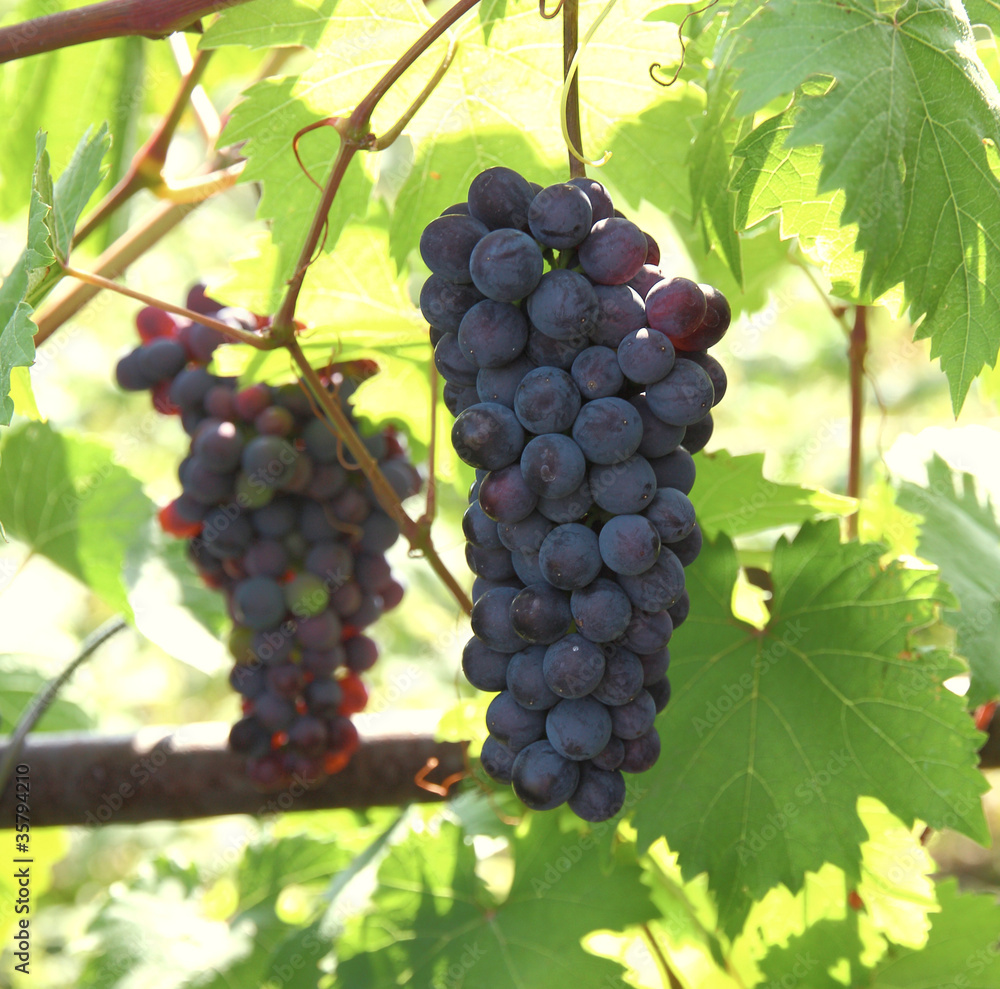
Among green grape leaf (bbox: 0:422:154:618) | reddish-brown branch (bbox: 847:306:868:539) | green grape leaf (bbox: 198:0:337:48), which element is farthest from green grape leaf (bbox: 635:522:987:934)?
green grape leaf (bbox: 0:422:154:618)

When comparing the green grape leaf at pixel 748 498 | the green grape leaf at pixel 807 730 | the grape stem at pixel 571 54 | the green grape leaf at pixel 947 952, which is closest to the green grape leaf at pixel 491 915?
the green grape leaf at pixel 807 730

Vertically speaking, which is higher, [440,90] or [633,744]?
[440,90]

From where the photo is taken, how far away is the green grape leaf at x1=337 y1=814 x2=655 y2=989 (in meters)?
0.99

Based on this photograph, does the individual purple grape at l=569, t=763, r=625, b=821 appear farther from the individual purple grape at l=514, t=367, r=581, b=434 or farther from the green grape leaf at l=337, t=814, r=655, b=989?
the green grape leaf at l=337, t=814, r=655, b=989

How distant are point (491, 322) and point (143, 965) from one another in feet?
3.61

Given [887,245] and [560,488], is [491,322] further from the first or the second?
[887,245]

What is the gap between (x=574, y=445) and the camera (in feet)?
1.88

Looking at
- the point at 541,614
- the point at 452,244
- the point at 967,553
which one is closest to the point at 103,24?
the point at 452,244

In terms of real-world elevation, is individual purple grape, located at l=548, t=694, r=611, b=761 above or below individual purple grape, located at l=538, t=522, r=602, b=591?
below

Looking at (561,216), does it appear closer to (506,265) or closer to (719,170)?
(506,265)

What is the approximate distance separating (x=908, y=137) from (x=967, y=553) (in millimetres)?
587

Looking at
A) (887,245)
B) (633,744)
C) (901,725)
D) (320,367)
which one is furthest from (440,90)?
(901,725)

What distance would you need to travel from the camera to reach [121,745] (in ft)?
3.53

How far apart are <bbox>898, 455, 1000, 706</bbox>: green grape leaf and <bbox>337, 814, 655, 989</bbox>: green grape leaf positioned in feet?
1.39
